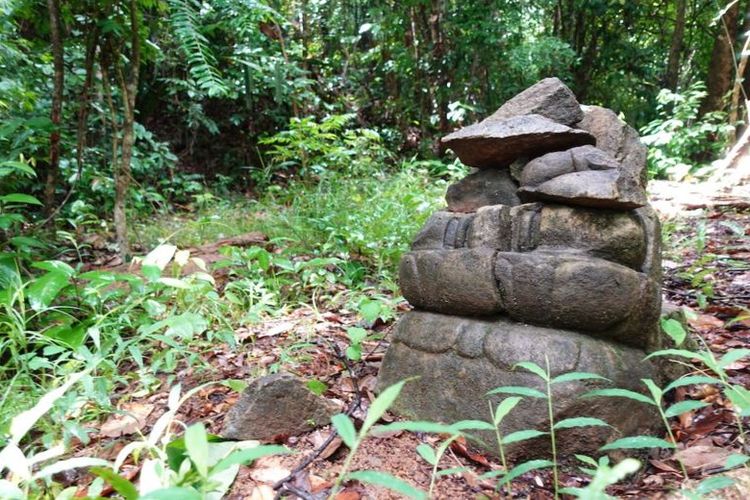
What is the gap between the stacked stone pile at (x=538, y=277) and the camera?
1568 millimetres

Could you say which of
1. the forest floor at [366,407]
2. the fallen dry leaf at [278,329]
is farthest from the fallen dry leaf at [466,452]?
the fallen dry leaf at [278,329]

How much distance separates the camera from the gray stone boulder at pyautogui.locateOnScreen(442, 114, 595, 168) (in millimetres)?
1771

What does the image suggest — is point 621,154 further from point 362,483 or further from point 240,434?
point 240,434

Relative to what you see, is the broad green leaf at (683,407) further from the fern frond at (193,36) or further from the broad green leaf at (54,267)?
the fern frond at (193,36)

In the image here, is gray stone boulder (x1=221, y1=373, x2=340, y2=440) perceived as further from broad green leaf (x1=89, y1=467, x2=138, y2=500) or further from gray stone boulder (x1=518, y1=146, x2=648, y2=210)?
gray stone boulder (x1=518, y1=146, x2=648, y2=210)

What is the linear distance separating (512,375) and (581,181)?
63 centimetres

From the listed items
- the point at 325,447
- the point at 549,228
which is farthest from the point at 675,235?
the point at 325,447

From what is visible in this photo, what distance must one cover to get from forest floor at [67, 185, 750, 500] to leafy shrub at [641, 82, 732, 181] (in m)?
3.06

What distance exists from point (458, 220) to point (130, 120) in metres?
2.31

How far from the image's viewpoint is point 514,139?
1807mm

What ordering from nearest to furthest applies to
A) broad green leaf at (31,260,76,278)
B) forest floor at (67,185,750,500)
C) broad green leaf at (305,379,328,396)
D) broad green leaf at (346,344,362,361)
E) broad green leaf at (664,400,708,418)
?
broad green leaf at (664,400,708,418) → forest floor at (67,185,750,500) → broad green leaf at (305,379,328,396) → broad green leaf at (346,344,362,361) → broad green leaf at (31,260,76,278)

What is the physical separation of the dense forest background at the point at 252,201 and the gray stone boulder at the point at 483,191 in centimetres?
57

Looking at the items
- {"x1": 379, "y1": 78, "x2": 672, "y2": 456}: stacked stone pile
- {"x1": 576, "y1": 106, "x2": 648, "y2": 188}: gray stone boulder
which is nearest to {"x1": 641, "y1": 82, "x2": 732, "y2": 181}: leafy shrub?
{"x1": 576, "y1": 106, "x2": 648, "y2": 188}: gray stone boulder

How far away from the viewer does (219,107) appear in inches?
306
